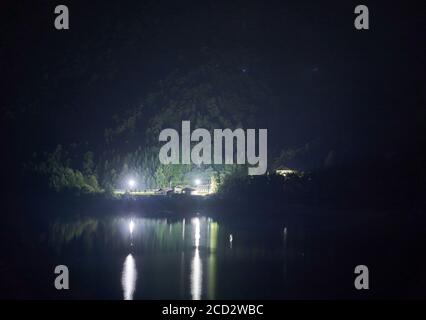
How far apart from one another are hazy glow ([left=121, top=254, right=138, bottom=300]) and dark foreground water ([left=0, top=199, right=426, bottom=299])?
0.13 feet

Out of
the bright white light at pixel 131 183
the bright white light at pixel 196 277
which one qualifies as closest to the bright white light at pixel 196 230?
the bright white light at pixel 196 277

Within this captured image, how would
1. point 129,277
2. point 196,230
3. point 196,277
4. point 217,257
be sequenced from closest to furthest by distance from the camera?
point 129,277 < point 196,277 < point 217,257 < point 196,230

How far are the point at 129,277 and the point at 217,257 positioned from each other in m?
5.62

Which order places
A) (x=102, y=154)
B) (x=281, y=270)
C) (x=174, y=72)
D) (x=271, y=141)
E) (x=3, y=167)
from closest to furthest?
(x=281, y=270), (x=3, y=167), (x=102, y=154), (x=271, y=141), (x=174, y=72)

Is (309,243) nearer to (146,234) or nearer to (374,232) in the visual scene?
(374,232)

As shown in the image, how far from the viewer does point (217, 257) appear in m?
30.6

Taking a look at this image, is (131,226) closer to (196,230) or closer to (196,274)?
(196,230)

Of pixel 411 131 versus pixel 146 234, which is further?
pixel 411 131

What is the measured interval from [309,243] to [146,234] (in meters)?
9.20

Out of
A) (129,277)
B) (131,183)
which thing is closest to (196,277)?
(129,277)

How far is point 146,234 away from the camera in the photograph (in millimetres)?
36906

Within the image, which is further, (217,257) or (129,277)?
(217,257)

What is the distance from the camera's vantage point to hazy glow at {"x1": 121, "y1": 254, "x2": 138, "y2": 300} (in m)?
23.8

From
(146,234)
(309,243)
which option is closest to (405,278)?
(309,243)
